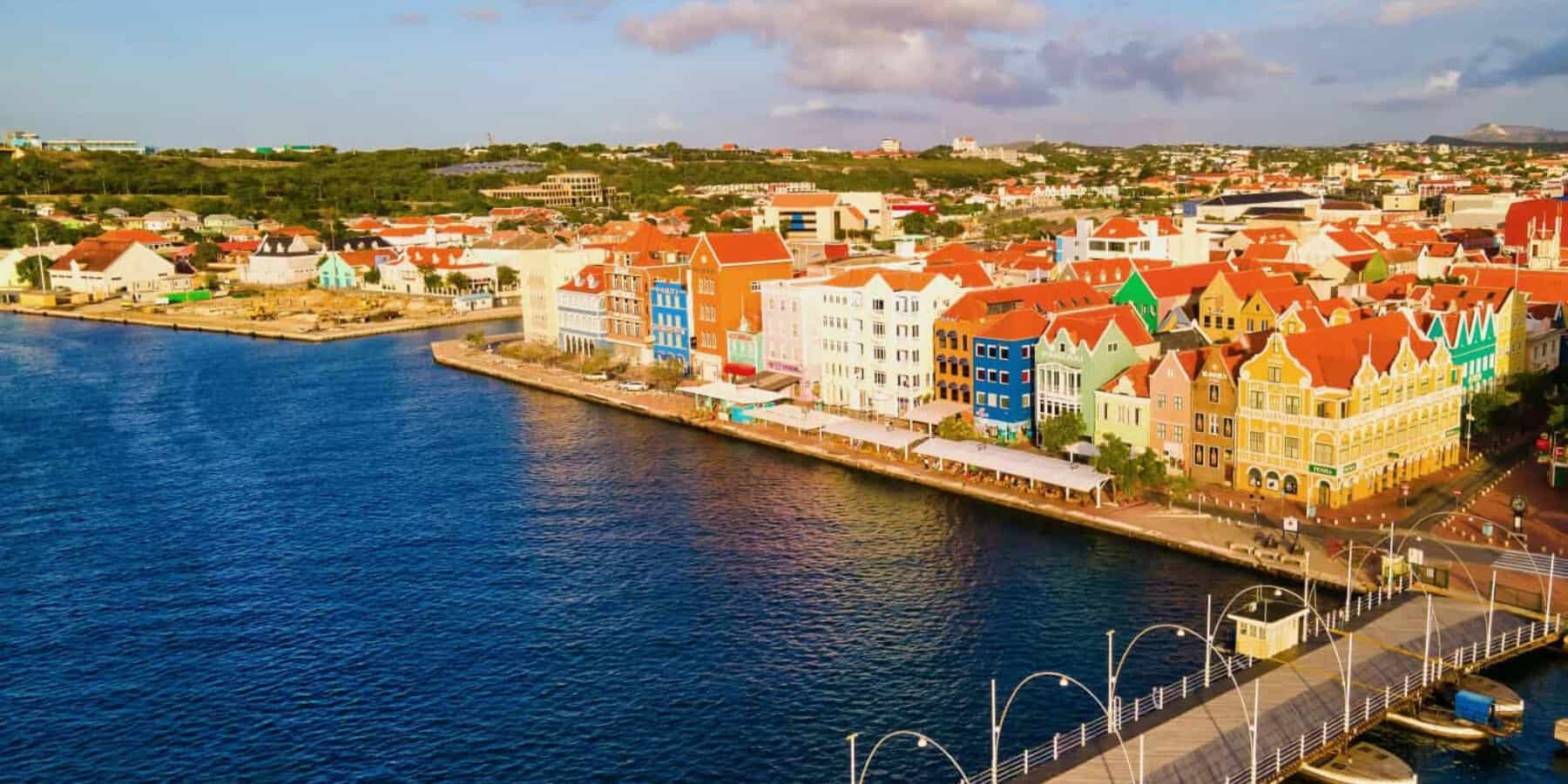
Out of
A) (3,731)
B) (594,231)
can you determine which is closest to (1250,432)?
(3,731)

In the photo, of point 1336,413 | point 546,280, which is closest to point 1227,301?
point 1336,413

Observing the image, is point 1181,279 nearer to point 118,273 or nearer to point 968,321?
point 968,321

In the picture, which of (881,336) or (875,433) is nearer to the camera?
(875,433)

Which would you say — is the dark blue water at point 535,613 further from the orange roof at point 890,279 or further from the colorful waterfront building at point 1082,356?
the orange roof at point 890,279

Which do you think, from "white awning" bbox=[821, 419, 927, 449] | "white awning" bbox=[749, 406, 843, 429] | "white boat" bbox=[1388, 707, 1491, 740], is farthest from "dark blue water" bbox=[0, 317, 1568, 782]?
"white awning" bbox=[749, 406, 843, 429]

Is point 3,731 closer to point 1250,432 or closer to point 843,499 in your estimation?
point 843,499

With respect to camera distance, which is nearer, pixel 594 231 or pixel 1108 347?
pixel 1108 347
